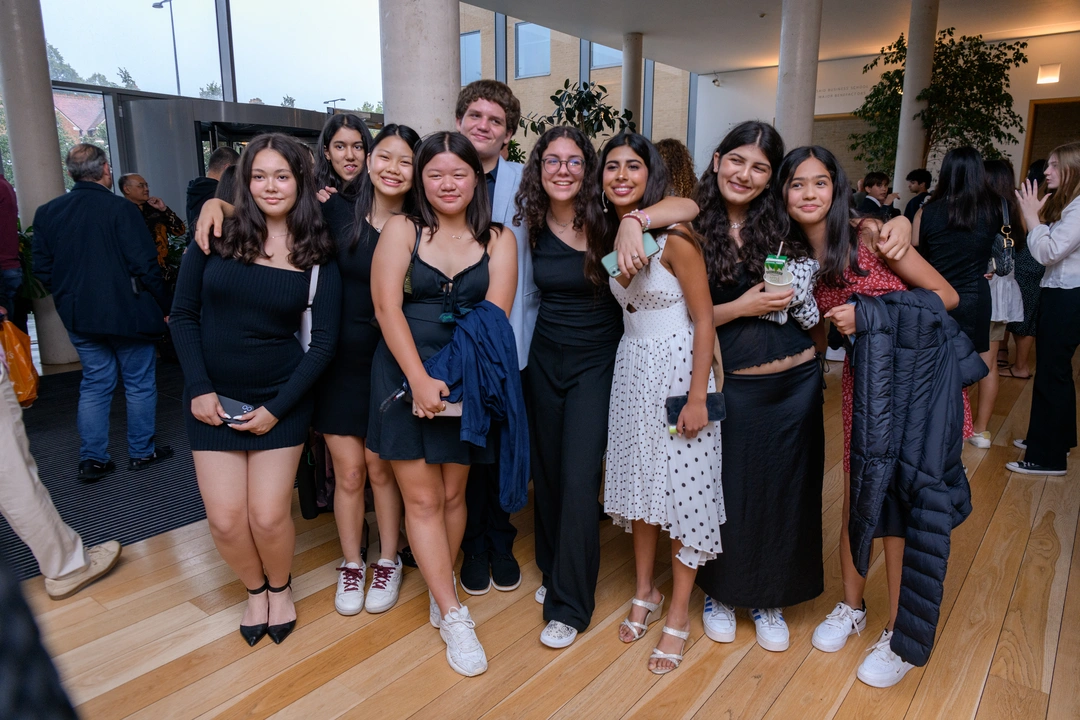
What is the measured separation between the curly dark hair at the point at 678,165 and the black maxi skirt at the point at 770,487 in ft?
2.75

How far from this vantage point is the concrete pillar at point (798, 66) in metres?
7.04

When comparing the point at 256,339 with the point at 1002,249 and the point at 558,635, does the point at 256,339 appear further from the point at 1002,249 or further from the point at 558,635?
the point at 1002,249

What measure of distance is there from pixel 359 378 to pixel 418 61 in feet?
4.72

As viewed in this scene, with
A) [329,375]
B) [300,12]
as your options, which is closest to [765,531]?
[329,375]

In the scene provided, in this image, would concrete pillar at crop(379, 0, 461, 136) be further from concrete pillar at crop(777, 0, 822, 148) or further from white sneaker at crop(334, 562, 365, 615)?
concrete pillar at crop(777, 0, 822, 148)

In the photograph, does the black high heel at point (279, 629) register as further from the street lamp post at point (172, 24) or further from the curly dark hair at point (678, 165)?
the street lamp post at point (172, 24)

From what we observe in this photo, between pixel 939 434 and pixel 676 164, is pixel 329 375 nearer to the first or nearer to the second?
pixel 676 164

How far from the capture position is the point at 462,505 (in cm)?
260

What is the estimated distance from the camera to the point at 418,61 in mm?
3068

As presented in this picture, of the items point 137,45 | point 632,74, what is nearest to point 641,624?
point 137,45

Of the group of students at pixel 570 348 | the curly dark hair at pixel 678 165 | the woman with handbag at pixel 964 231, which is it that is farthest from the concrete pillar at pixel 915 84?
the group of students at pixel 570 348

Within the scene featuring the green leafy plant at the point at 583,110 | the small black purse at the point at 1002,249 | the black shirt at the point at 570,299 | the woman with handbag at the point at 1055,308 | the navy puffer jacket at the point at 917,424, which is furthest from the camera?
the green leafy plant at the point at 583,110

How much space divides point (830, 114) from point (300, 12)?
9.75m

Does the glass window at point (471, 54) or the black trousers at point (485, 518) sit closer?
the black trousers at point (485, 518)
